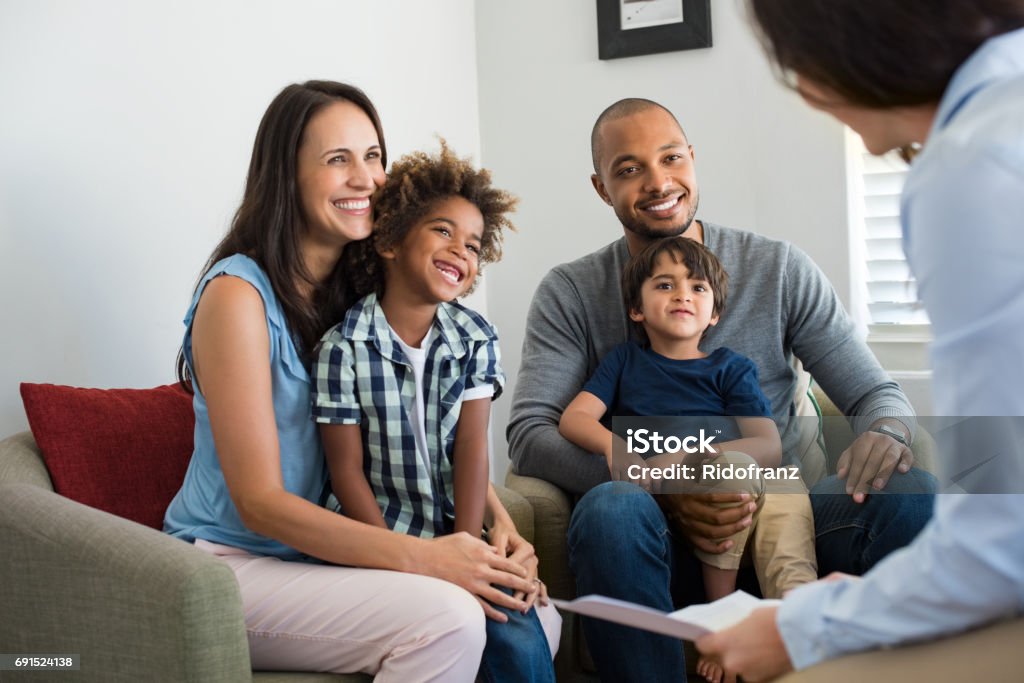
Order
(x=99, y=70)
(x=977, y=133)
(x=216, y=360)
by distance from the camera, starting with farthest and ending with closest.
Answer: (x=99, y=70), (x=216, y=360), (x=977, y=133)

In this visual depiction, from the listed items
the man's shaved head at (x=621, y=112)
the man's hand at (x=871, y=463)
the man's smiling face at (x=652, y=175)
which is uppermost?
the man's shaved head at (x=621, y=112)

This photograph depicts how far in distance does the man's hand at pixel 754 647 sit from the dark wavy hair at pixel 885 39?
46 centimetres

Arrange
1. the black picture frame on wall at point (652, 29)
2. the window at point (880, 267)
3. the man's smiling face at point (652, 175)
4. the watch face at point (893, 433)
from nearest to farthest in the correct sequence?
the watch face at point (893, 433), the man's smiling face at point (652, 175), the window at point (880, 267), the black picture frame on wall at point (652, 29)

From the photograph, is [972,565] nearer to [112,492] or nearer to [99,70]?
[112,492]

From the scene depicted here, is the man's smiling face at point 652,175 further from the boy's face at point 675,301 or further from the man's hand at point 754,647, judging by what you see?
the man's hand at point 754,647

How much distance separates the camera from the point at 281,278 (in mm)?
1668

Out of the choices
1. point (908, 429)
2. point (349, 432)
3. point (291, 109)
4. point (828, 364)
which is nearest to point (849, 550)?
point (908, 429)

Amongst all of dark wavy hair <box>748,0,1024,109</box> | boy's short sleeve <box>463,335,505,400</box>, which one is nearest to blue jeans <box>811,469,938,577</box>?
boy's short sleeve <box>463,335,505,400</box>

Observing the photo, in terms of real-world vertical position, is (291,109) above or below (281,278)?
above

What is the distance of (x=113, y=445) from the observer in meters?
1.73

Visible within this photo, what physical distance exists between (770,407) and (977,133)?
1.39 m

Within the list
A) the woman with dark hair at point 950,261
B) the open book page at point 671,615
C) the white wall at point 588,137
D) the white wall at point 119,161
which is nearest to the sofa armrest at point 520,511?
the white wall at point 119,161

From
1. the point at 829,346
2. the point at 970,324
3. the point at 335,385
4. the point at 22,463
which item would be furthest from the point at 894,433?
the point at 22,463

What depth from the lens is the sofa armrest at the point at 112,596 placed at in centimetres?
129
